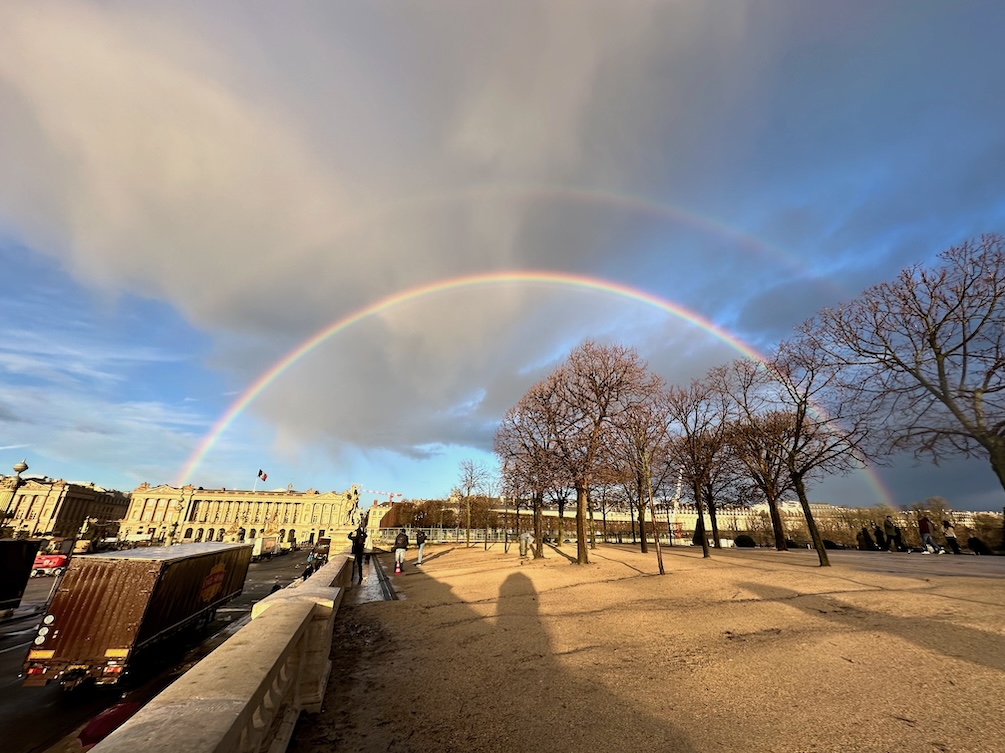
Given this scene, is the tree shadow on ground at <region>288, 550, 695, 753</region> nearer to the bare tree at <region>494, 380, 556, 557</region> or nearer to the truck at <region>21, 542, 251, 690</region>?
the truck at <region>21, 542, 251, 690</region>

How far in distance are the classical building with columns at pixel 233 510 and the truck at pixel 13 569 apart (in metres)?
141

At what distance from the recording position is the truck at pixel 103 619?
1016cm

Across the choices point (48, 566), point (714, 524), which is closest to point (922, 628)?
point (714, 524)

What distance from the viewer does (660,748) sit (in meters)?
4.98

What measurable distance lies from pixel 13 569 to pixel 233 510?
169 m

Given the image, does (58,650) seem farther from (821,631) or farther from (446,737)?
(821,631)

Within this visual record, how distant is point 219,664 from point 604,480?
24.9 m

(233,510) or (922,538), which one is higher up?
(233,510)

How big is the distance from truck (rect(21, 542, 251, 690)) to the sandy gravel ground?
4606mm

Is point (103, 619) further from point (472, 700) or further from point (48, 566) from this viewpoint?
point (48, 566)

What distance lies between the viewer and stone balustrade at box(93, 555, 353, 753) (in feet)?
6.74

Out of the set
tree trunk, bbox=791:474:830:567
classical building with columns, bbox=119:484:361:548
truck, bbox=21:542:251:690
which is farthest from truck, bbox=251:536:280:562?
classical building with columns, bbox=119:484:361:548

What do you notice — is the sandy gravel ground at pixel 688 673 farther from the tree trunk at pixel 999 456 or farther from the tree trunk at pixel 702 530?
the tree trunk at pixel 702 530

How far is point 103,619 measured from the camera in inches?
420
